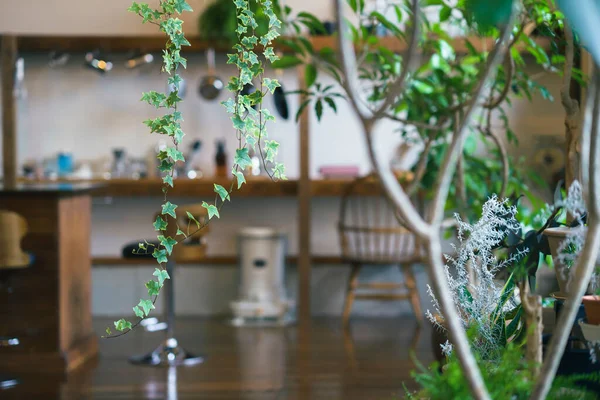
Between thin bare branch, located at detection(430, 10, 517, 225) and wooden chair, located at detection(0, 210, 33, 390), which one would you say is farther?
wooden chair, located at detection(0, 210, 33, 390)

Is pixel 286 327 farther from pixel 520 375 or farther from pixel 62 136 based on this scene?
pixel 520 375

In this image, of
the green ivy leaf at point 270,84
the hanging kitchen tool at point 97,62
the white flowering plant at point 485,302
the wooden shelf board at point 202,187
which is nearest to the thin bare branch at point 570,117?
the white flowering plant at point 485,302

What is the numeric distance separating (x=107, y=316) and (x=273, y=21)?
4732 mm

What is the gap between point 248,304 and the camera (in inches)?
223

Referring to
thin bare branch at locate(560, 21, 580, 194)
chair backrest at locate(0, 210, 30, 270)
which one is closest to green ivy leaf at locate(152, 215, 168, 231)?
thin bare branch at locate(560, 21, 580, 194)

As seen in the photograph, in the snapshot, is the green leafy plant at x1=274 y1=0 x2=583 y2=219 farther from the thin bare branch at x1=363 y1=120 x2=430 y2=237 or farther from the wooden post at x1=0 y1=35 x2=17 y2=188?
the wooden post at x1=0 y1=35 x2=17 y2=188

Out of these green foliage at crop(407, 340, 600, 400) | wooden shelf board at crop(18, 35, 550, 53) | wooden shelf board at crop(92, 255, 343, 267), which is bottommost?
wooden shelf board at crop(92, 255, 343, 267)

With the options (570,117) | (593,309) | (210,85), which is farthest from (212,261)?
(593,309)

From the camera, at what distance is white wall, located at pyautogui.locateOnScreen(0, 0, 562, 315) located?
6051mm

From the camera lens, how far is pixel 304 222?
5.63 metres

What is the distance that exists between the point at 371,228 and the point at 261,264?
83 cm

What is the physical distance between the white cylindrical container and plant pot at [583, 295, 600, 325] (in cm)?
417

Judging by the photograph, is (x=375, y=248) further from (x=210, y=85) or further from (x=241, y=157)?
(x=241, y=157)

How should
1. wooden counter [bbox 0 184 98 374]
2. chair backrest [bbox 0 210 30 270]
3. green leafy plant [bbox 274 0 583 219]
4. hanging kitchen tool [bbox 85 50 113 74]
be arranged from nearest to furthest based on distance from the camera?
green leafy plant [bbox 274 0 583 219] → chair backrest [bbox 0 210 30 270] → wooden counter [bbox 0 184 98 374] → hanging kitchen tool [bbox 85 50 113 74]
